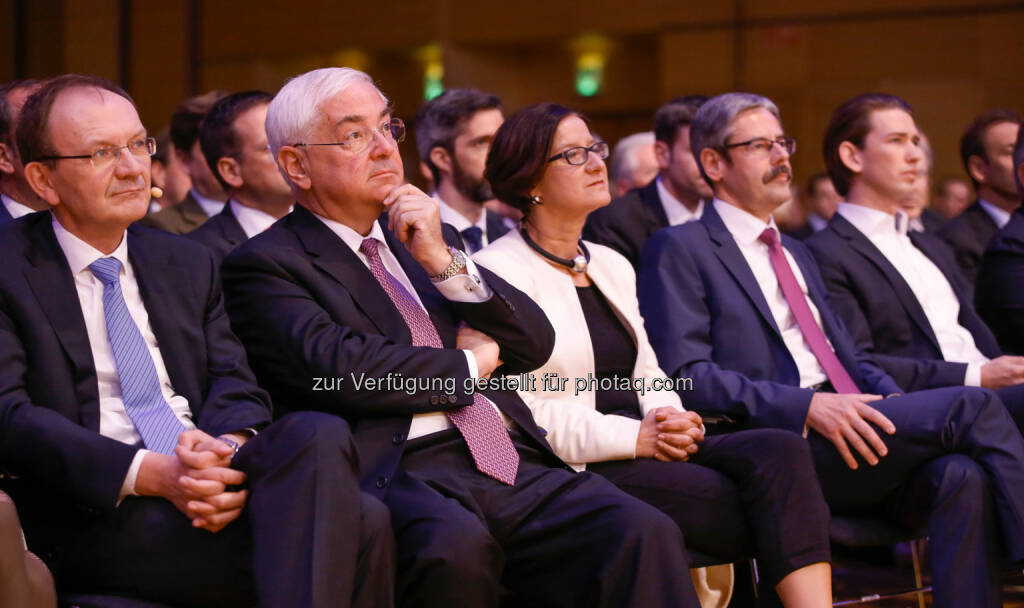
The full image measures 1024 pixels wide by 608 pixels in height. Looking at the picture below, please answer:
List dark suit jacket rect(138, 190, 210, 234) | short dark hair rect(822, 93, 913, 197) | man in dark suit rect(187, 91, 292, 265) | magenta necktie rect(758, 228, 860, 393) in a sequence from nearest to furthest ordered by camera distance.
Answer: magenta necktie rect(758, 228, 860, 393)
man in dark suit rect(187, 91, 292, 265)
short dark hair rect(822, 93, 913, 197)
dark suit jacket rect(138, 190, 210, 234)

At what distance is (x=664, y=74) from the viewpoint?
789cm

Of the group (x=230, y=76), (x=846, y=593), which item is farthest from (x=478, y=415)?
(x=230, y=76)

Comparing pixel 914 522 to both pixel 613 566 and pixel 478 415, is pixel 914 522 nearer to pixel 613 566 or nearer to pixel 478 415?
pixel 613 566

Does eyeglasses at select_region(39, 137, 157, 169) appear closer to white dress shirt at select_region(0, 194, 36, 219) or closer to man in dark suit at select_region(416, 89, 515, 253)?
white dress shirt at select_region(0, 194, 36, 219)

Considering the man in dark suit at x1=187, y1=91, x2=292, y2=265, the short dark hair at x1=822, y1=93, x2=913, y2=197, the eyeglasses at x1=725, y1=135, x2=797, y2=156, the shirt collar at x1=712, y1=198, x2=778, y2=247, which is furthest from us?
the short dark hair at x1=822, y1=93, x2=913, y2=197

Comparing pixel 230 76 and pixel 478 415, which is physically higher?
pixel 230 76

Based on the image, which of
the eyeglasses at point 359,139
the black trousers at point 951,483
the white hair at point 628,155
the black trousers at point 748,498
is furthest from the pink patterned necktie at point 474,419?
the white hair at point 628,155

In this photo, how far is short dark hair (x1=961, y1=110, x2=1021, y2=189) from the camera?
4.57 meters

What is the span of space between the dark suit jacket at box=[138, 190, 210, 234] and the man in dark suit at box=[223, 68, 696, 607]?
4.78 ft

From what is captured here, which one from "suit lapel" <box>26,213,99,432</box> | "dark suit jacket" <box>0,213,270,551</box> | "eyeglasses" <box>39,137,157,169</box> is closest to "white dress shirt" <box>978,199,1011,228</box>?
"dark suit jacket" <box>0,213,270,551</box>

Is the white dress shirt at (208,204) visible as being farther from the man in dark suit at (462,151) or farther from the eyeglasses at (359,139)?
the eyeglasses at (359,139)

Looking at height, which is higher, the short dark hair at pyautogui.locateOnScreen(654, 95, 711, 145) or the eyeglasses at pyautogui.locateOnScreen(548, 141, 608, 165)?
the short dark hair at pyautogui.locateOnScreen(654, 95, 711, 145)

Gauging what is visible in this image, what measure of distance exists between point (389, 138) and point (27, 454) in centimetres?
106

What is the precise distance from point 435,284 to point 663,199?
2.10 meters
